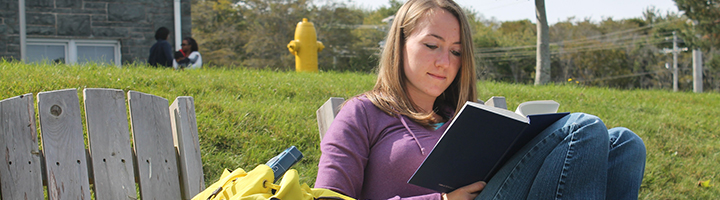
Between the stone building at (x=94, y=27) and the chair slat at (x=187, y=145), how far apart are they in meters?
7.85

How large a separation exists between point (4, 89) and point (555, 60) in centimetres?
3929

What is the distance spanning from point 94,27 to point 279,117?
749 cm

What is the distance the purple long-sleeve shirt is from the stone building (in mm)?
8295

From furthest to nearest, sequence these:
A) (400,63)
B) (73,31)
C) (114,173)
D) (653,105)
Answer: (73,31) → (653,105) → (400,63) → (114,173)

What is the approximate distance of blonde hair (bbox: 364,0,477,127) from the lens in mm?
2078

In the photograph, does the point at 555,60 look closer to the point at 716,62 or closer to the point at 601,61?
the point at 601,61

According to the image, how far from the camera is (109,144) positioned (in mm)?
1903

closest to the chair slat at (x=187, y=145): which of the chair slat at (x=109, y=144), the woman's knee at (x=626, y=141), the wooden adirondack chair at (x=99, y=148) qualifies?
the wooden adirondack chair at (x=99, y=148)

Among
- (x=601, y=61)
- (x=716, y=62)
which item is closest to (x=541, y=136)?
(x=716, y=62)

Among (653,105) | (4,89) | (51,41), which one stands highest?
(51,41)

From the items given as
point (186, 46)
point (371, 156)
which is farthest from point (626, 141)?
point (186, 46)

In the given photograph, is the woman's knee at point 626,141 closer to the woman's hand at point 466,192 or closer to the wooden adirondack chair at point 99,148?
the woman's hand at point 466,192

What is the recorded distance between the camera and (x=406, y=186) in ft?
6.03

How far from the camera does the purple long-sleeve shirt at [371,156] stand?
5.79 feet
